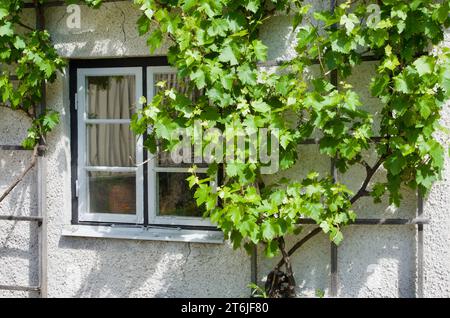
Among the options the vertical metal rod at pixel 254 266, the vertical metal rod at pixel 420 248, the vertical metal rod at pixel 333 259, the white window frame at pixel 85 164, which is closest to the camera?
the vertical metal rod at pixel 420 248

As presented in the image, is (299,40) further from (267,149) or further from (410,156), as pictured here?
(410,156)

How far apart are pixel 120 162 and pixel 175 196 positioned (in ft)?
1.70

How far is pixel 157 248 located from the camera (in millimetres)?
4703

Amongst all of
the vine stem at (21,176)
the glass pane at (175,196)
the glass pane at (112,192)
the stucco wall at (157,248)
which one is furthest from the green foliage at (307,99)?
the vine stem at (21,176)

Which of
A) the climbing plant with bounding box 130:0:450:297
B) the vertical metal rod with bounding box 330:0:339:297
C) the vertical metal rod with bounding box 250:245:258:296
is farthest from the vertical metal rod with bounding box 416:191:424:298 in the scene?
the vertical metal rod with bounding box 250:245:258:296

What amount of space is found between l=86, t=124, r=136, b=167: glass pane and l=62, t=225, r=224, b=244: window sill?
0.50 metres

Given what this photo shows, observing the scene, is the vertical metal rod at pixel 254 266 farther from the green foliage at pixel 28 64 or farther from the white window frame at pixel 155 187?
the green foliage at pixel 28 64

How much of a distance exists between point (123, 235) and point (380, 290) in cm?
190

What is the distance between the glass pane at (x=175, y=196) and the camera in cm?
477

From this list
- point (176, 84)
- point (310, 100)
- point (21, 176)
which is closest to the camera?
point (310, 100)

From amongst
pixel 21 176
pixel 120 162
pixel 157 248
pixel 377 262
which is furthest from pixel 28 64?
pixel 377 262

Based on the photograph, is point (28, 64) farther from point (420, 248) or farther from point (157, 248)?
Answer: point (420, 248)

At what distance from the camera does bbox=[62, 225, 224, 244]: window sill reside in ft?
15.1

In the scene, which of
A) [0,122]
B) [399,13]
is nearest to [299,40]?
[399,13]
